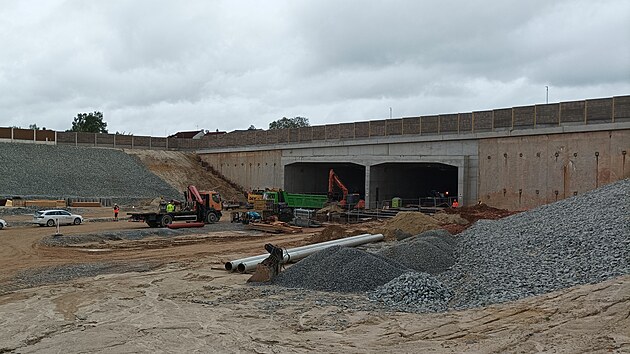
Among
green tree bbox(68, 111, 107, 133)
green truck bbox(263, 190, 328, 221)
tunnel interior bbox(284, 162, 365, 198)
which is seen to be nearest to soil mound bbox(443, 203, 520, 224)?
green truck bbox(263, 190, 328, 221)

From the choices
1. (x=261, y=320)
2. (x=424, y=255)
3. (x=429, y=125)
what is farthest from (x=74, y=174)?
(x=261, y=320)

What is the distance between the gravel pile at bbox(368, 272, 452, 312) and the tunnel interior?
120 feet

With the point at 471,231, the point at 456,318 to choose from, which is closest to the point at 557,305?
the point at 456,318

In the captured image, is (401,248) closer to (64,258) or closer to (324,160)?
(64,258)

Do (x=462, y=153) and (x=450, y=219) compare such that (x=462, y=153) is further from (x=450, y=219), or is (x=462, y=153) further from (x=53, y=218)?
(x=53, y=218)

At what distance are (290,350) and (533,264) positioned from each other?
24.1 feet

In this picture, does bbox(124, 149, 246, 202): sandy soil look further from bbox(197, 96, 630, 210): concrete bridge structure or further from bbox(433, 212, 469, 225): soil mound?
bbox(433, 212, 469, 225): soil mound

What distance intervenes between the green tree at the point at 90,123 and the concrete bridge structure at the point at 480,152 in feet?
171

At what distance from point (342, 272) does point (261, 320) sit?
3.98 metres

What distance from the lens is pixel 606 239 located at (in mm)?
14008

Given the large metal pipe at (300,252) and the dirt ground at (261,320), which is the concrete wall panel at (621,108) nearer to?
the large metal pipe at (300,252)

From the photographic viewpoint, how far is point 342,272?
15.7 metres

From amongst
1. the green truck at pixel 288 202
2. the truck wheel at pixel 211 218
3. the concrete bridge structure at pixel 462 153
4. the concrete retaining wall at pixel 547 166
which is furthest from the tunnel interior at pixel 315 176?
the truck wheel at pixel 211 218

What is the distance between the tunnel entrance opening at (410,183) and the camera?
42.7m
